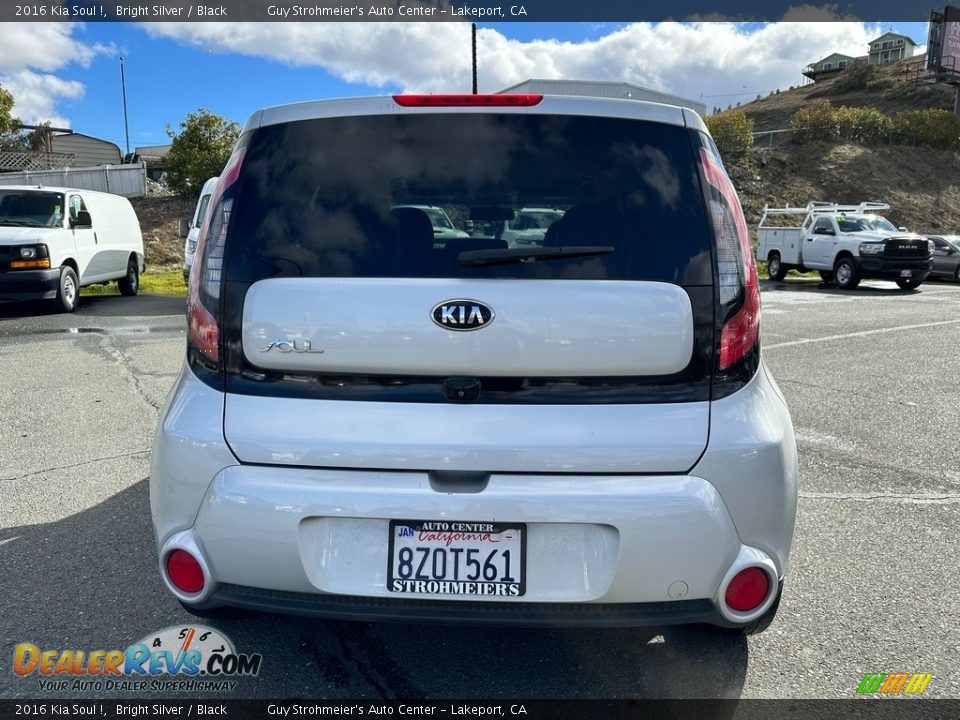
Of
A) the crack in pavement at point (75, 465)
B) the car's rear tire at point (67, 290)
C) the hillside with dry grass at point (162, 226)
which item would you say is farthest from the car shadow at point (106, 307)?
the crack in pavement at point (75, 465)

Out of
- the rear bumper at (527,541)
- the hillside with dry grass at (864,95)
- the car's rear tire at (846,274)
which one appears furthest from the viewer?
the hillside with dry grass at (864,95)

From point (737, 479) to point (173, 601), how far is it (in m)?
2.17

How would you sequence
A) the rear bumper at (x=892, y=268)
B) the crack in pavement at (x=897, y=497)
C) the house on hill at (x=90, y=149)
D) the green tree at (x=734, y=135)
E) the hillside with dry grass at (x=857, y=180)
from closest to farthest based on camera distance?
the crack in pavement at (x=897, y=497)
the rear bumper at (x=892, y=268)
the hillside with dry grass at (x=857, y=180)
the green tree at (x=734, y=135)
the house on hill at (x=90, y=149)

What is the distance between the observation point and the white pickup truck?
63.2ft

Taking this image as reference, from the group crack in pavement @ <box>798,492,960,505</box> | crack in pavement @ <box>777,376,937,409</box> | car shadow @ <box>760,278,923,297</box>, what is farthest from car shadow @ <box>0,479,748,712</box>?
car shadow @ <box>760,278,923,297</box>

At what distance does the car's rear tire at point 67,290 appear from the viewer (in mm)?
11711

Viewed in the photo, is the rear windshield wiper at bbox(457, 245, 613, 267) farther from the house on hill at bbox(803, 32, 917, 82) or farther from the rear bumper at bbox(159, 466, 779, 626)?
the house on hill at bbox(803, 32, 917, 82)

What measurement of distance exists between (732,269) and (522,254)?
64 cm

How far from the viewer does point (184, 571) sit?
2301 millimetres

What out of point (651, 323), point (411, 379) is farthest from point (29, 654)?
point (651, 323)

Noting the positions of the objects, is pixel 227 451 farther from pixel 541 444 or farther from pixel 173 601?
pixel 173 601

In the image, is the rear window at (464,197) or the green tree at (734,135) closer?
the rear window at (464,197)

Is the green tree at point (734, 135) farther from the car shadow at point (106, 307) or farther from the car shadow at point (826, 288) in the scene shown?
the car shadow at point (106, 307)

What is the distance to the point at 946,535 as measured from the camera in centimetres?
377
